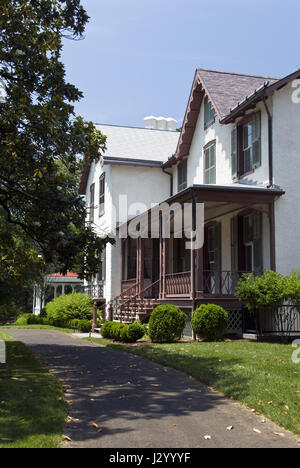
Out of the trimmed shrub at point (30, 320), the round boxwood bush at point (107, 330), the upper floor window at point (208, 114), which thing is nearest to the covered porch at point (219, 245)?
the round boxwood bush at point (107, 330)

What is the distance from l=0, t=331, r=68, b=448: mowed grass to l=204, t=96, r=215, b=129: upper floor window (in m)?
13.0

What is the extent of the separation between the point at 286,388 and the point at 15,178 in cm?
788

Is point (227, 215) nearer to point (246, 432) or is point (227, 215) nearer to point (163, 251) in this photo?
point (163, 251)

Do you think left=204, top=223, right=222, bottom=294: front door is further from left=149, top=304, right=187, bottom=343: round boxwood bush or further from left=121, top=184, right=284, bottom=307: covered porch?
left=149, top=304, right=187, bottom=343: round boxwood bush

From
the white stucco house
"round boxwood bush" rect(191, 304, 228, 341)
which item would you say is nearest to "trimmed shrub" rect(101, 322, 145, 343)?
the white stucco house

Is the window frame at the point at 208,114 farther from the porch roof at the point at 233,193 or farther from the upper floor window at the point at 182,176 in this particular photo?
the porch roof at the point at 233,193

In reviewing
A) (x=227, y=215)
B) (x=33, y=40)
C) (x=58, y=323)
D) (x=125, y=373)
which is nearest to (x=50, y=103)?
(x=33, y=40)

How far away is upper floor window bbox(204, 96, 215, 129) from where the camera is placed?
19938 mm

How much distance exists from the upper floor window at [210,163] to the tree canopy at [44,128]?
27.2ft

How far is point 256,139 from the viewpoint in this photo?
1661 cm

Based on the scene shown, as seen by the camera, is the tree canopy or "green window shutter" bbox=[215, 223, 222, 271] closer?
the tree canopy

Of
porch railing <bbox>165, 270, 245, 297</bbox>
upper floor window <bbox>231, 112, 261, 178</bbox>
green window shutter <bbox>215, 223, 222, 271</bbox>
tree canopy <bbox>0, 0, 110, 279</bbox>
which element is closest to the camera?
tree canopy <bbox>0, 0, 110, 279</bbox>

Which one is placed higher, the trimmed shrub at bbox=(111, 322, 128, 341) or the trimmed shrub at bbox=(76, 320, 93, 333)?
the trimmed shrub at bbox=(111, 322, 128, 341)

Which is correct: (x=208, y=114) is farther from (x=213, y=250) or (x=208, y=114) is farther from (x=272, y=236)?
(x=272, y=236)
